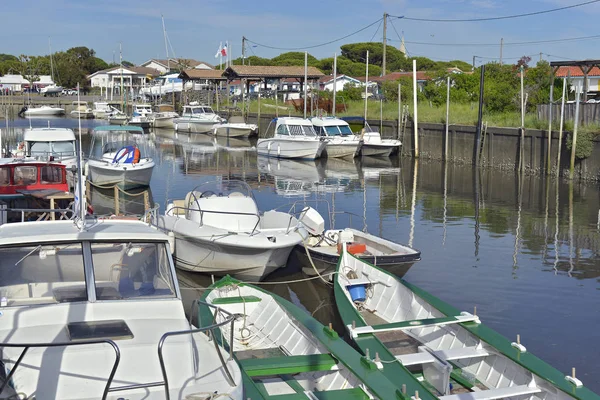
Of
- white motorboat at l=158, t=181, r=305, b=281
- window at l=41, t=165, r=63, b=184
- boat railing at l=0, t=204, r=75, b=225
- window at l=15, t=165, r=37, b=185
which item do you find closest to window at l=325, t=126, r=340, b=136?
window at l=41, t=165, r=63, b=184

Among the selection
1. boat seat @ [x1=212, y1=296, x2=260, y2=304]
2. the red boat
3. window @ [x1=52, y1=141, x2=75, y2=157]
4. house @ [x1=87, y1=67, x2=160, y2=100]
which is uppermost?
house @ [x1=87, y1=67, x2=160, y2=100]

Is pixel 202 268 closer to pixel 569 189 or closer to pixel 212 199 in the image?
pixel 212 199

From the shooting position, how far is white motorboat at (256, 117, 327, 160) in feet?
132

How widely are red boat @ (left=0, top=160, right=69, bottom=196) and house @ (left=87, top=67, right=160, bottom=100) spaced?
306ft

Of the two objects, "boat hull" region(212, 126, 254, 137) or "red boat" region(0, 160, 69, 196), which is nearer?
"red boat" region(0, 160, 69, 196)

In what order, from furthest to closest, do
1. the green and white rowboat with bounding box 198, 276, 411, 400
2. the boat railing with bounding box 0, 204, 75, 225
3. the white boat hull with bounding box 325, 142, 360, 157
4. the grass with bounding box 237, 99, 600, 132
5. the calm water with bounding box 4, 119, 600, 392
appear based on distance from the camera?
the white boat hull with bounding box 325, 142, 360, 157 < the grass with bounding box 237, 99, 600, 132 < the calm water with bounding box 4, 119, 600, 392 < the boat railing with bounding box 0, 204, 75, 225 < the green and white rowboat with bounding box 198, 276, 411, 400

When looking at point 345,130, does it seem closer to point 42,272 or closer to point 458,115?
point 458,115

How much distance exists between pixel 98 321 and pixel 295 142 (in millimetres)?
33664

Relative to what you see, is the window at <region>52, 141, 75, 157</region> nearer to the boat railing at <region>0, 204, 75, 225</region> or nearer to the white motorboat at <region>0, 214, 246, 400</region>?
the boat railing at <region>0, 204, 75, 225</region>

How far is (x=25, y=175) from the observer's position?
20.4 metres

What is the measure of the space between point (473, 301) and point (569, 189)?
16.6 meters

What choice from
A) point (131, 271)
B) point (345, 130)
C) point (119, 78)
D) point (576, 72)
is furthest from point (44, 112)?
point (131, 271)

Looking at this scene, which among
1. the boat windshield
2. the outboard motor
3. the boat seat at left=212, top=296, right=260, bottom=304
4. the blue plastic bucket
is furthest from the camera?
the boat windshield

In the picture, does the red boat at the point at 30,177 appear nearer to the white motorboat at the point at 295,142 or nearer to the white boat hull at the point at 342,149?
the white motorboat at the point at 295,142
